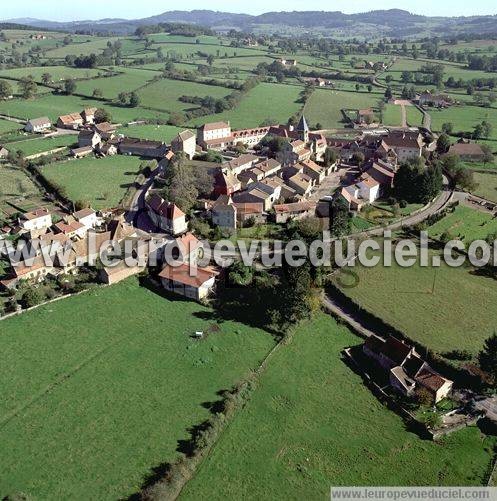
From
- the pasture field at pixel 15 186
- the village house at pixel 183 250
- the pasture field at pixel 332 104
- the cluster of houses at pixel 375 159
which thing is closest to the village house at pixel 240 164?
the cluster of houses at pixel 375 159

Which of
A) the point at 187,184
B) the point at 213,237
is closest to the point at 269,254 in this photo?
the point at 213,237

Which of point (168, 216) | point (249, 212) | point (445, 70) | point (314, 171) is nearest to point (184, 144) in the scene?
point (314, 171)

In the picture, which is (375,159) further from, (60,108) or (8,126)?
(60,108)

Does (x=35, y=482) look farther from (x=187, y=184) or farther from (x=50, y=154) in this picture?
(x=50, y=154)

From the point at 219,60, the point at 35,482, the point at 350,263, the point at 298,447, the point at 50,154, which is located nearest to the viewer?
the point at 35,482

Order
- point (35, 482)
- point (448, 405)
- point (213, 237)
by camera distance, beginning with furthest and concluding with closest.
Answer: point (213, 237)
point (448, 405)
point (35, 482)

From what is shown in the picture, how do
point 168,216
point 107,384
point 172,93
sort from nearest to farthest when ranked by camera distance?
point 107,384 → point 168,216 → point 172,93

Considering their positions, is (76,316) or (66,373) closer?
(66,373)
